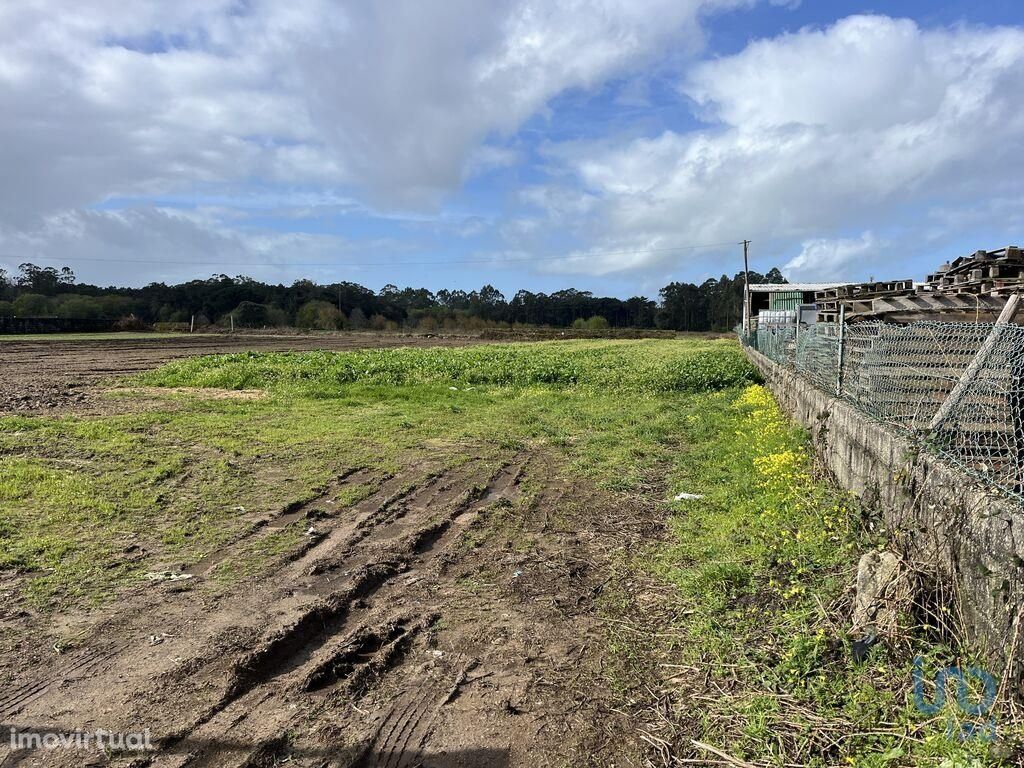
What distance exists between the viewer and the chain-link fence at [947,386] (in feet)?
12.3

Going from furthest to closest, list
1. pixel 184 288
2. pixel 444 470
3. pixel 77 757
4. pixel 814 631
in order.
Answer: pixel 184 288, pixel 444 470, pixel 814 631, pixel 77 757

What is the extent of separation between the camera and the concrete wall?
2.64m

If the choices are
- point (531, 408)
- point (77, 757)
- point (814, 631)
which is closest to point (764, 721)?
point (814, 631)

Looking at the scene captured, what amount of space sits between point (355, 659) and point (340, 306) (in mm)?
84172

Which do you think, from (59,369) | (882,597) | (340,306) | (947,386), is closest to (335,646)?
(882,597)

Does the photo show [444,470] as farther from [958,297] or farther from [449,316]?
[449,316]

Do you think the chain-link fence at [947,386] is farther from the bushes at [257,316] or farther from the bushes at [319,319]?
the bushes at [257,316]

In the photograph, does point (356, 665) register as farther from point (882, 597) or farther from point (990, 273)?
point (990, 273)

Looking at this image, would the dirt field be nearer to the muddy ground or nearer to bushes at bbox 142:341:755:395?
bushes at bbox 142:341:755:395

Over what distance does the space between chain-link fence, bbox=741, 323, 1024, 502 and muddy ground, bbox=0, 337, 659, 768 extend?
6.91ft

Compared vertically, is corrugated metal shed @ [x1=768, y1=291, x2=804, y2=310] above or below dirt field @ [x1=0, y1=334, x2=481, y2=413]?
above

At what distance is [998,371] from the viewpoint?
14.4 ft

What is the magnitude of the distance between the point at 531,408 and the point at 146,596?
8.94 m

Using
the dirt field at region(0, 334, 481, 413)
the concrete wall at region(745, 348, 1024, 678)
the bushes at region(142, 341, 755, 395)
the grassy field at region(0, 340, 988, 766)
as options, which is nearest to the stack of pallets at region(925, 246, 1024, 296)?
the grassy field at region(0, 340, 988, 766)
